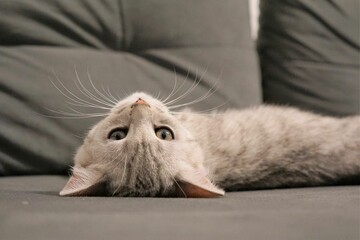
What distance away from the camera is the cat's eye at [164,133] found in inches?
53.0

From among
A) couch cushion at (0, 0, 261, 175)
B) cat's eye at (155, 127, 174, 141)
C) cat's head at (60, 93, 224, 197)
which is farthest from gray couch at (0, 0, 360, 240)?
cat's eye at (155, 127, 174, 141)

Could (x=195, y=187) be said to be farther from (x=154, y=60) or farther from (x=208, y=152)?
(x=154, y=60)

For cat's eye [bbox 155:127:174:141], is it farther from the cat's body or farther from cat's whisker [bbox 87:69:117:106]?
cat's whisker [bbox 87:69:117:106]

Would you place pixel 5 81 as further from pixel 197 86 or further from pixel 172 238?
pixel 172 238

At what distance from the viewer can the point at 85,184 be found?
1.14 m

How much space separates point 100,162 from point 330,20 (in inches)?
45.4

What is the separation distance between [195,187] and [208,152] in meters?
0.44

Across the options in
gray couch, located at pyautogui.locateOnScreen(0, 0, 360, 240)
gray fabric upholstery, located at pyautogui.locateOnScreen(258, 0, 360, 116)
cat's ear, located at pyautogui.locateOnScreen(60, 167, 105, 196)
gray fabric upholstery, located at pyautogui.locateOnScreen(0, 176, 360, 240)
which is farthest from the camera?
gray fabric upholstery, located at pyautogui.locateOnScreen(258, 0, 360, 116)

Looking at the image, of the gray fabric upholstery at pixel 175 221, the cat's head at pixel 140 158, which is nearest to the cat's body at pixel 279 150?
the cat's head at pixel 140 158

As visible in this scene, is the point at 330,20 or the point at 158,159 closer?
the point at 158,159

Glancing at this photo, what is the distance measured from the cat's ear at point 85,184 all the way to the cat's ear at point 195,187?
19cm

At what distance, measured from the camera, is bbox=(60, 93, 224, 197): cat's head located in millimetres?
1160

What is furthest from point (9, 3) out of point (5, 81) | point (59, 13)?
point (5, 81)

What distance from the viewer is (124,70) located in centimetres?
169
